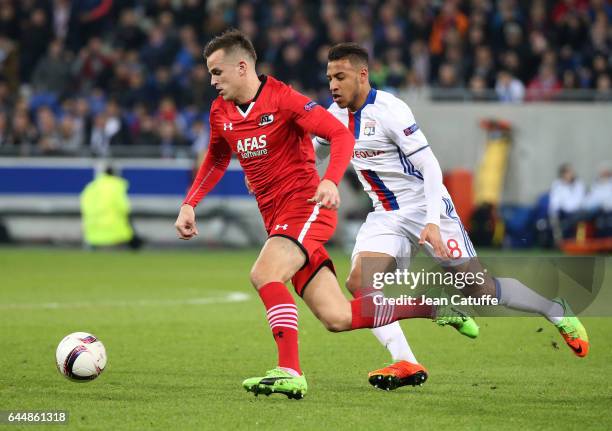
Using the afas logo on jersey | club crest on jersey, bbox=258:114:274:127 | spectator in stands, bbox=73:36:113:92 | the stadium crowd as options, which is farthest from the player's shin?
spectator in stands, bbox=73:36:113:92

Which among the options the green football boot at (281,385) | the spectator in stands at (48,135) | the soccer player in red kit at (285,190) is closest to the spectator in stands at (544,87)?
the spectator in stands at (48,135)

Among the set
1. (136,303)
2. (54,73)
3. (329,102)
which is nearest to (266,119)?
(136,303)

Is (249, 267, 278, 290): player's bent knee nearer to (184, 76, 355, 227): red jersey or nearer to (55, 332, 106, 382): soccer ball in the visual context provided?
(184, 76, 355, 227): red jersey

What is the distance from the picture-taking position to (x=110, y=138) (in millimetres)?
22594

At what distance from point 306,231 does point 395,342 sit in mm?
992

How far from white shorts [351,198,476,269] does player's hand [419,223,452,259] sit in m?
0.55

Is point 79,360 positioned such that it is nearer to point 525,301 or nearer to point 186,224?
point 186,224

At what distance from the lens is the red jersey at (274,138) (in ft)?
23.2

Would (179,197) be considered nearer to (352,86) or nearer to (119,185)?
(119,185)

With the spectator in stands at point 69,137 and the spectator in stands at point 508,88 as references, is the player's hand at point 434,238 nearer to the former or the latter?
the spectator in stands at point 508,88

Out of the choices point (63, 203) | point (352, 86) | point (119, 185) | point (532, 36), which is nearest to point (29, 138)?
point (63, 203)

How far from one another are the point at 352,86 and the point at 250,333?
345 cm

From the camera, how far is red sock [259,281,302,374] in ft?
22.3

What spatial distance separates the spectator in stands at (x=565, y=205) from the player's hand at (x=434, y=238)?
1498 cm
